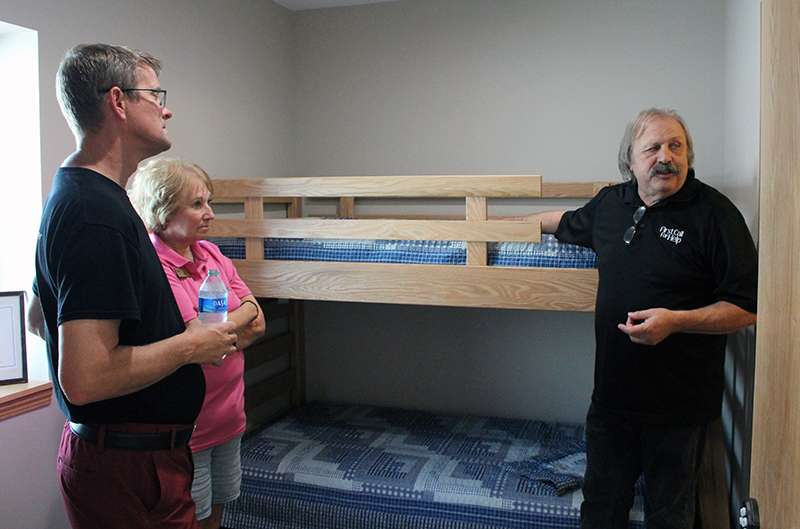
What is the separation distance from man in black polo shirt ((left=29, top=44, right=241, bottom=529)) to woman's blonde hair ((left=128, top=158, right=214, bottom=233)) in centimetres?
44

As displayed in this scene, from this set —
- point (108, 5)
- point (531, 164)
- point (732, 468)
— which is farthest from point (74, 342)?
point (531, 164)

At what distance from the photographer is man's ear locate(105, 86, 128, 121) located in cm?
130

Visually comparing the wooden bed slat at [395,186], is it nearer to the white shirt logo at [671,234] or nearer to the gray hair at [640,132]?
the gray hair at [640,132]

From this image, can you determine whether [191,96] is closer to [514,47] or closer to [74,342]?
[514,47]

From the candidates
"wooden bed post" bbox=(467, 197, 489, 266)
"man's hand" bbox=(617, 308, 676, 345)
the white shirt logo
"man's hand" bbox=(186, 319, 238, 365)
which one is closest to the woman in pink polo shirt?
"man's hand" bbox=(186, 319, 238, 365)

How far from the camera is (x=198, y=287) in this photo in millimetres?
1848

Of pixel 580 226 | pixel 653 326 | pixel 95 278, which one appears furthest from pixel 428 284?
pixel 95 278

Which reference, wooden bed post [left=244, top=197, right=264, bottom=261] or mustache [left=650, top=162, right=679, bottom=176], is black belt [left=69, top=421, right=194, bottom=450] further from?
mustache [left=650, top=162, right=679, bottom=176]

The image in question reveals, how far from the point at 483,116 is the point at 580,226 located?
1.27 metres

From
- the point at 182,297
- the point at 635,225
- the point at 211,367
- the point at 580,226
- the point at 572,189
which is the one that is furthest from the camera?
the point at 572,189

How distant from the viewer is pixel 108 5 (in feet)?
8.19

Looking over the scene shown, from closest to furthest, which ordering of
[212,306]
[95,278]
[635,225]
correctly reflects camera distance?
[95,278] → [212,306] → [635,225]

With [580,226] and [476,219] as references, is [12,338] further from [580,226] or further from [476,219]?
[580,226]

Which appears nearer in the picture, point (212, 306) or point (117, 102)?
point (117, 102)
